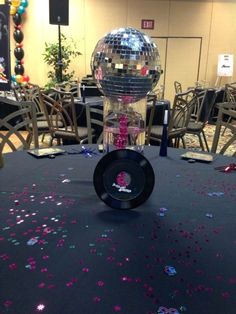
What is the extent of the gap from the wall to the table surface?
21.5 feet

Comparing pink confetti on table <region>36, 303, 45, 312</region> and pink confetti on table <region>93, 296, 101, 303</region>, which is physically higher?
pink confetti on table <region>36, 303, 45, 312</region>

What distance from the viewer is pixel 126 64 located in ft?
3.92

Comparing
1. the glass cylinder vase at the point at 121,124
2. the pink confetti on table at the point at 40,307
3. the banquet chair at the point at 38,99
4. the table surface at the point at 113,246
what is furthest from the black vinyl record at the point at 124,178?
the banquet chair at the point at 38,99

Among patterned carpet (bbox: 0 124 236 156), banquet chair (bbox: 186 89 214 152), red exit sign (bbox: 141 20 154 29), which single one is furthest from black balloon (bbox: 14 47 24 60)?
banquet chair (bbox: 186 89 214 152)

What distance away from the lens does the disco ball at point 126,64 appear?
120cm

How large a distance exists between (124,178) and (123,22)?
7.11 meters

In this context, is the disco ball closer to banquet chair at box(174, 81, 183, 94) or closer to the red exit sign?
banquet chair at box(174, 81, 183, 94)

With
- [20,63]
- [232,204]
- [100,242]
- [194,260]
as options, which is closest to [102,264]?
[100,242]

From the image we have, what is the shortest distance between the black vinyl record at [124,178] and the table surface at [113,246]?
0.04 meters

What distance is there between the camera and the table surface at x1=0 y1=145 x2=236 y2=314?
2.48 ft

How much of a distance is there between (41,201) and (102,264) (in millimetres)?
433

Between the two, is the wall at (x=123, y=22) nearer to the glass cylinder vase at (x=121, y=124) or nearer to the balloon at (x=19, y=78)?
the balloon at (x=19, y=78)

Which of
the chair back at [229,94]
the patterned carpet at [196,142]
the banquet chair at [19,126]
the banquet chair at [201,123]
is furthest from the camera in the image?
the chair back at [229,94]

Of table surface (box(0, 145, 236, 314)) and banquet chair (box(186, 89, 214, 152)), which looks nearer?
table surface (box(0, 145, 236, 314))
